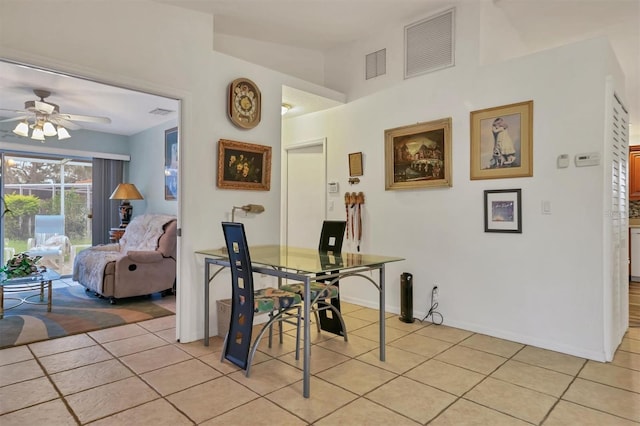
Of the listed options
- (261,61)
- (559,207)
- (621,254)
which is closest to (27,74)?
(261,61)

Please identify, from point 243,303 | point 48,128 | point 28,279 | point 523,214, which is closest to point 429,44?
point 523,214

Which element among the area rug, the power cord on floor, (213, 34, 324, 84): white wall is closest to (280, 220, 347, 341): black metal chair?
the power cord on floor

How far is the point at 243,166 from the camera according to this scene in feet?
11.7

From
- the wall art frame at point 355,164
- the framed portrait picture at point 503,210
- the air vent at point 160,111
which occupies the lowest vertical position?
the framed portrait picture at point 503,210

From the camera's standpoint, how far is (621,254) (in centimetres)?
331

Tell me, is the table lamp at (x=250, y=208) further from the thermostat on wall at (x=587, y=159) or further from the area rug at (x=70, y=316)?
the thermostat on wall at (x=587, y=159)

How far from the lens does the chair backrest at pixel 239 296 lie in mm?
2482

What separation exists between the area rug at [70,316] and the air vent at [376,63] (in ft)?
11.4

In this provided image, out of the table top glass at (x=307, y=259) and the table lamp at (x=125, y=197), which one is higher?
the table lamp at (x=125, y=197)

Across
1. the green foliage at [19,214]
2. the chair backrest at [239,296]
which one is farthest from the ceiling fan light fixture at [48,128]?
the chair backrest at [239,296]

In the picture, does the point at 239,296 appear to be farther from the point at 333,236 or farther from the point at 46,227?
the point at 46,227

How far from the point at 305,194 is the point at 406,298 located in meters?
1.99

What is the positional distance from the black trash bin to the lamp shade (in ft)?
14.9

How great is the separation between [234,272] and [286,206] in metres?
2.71
